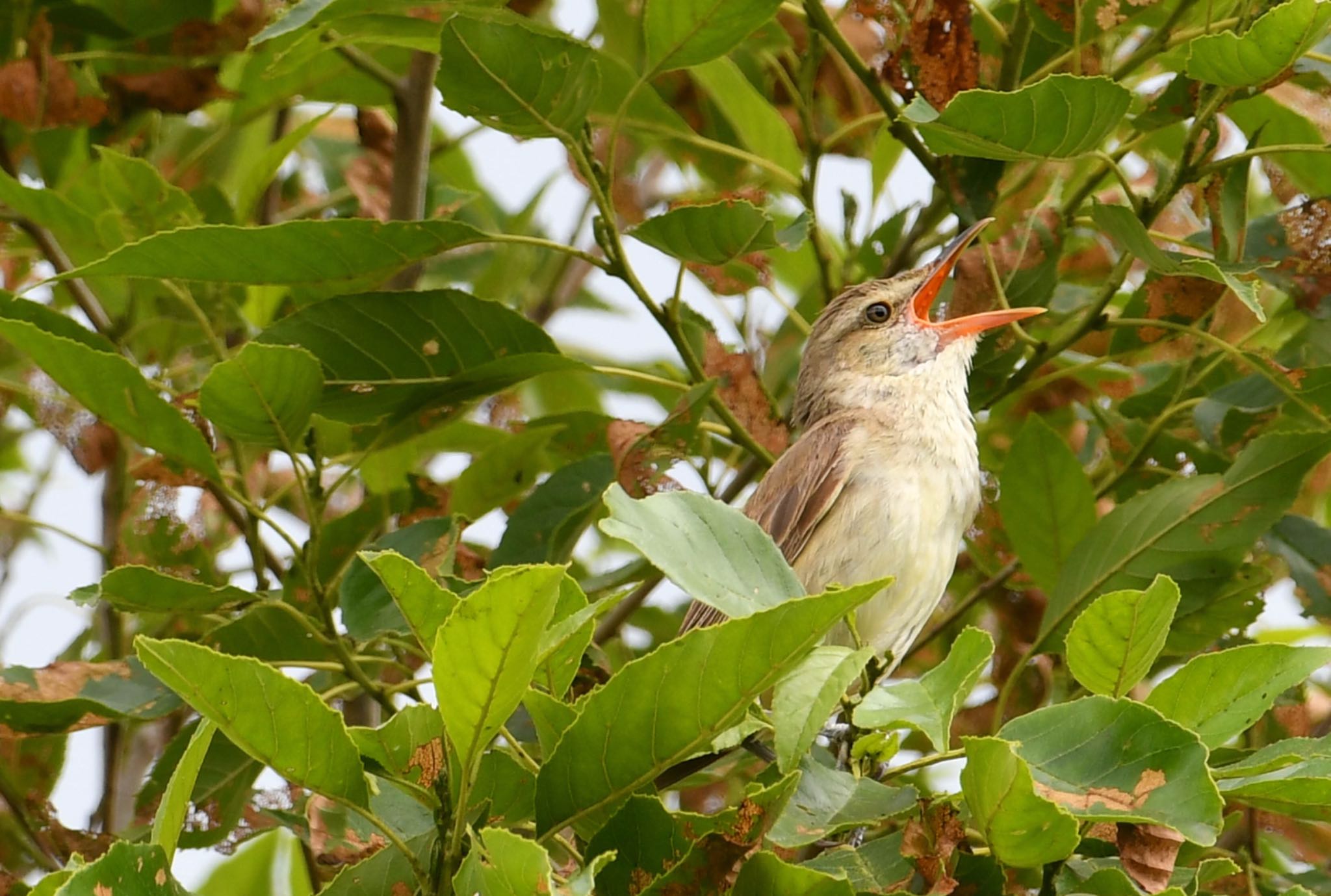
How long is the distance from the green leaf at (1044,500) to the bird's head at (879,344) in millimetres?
632

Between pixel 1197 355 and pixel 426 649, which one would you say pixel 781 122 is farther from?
pixel 426 649

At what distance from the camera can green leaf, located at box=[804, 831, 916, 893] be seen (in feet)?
7.76

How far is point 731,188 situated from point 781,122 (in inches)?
9.5

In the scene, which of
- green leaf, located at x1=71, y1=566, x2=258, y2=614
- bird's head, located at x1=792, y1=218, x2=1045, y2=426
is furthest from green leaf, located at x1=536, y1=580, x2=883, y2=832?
bird's head, located at x1=792, y1=218, x2=1045, y2=426

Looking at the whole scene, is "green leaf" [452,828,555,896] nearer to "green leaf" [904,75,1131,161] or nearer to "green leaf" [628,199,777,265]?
"green leaf" [904,75,1131,161]

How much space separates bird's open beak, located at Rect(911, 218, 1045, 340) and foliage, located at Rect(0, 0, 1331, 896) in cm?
6

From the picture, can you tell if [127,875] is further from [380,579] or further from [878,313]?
[878,313]

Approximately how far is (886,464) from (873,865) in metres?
2.07

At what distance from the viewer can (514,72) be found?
325 cm

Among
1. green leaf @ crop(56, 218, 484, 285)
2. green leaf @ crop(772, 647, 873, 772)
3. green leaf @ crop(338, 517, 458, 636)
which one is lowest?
green leaf @ crop(772, 647, 873, 772)

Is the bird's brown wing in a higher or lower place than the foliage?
lower

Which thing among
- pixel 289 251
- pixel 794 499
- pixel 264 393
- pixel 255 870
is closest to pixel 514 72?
pixel 289 251

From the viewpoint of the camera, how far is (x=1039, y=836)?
2.10 m

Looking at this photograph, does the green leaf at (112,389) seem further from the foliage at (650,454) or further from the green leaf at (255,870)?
the green leaf at (255,870)
